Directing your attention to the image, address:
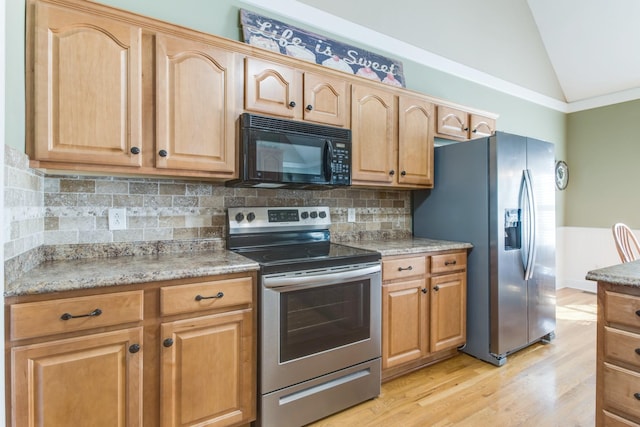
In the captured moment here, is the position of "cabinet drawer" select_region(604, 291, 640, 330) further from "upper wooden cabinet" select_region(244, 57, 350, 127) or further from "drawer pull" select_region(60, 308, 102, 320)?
"drawer pull" select_region(60, 308, 102, 320)

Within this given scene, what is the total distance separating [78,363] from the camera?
1.36 meters

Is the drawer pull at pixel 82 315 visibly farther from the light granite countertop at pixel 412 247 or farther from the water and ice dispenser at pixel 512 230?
Answer: the water and ice dispenser at pixel 512 230

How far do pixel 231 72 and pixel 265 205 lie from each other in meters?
0.91

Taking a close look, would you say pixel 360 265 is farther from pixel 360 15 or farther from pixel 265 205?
pixel 360 15

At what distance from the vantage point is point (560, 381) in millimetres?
2359

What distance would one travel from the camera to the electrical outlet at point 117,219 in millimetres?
1934

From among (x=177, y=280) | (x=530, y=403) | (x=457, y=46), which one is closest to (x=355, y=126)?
(x=177, y=280)

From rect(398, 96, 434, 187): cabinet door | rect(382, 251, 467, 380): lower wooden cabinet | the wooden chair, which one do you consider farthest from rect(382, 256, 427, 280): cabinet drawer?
the wooden chair

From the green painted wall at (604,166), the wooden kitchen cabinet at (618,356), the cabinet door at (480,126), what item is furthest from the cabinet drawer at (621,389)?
the green painted wall at (604,166)

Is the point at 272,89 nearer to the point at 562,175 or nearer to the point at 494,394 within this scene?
the point at 494,394

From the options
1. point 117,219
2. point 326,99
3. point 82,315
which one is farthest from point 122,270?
point 326,99

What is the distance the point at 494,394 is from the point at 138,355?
2154 mm

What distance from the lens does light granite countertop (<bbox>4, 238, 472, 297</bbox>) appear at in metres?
1.30

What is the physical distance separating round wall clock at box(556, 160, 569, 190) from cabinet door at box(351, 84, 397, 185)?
11.8 feet
